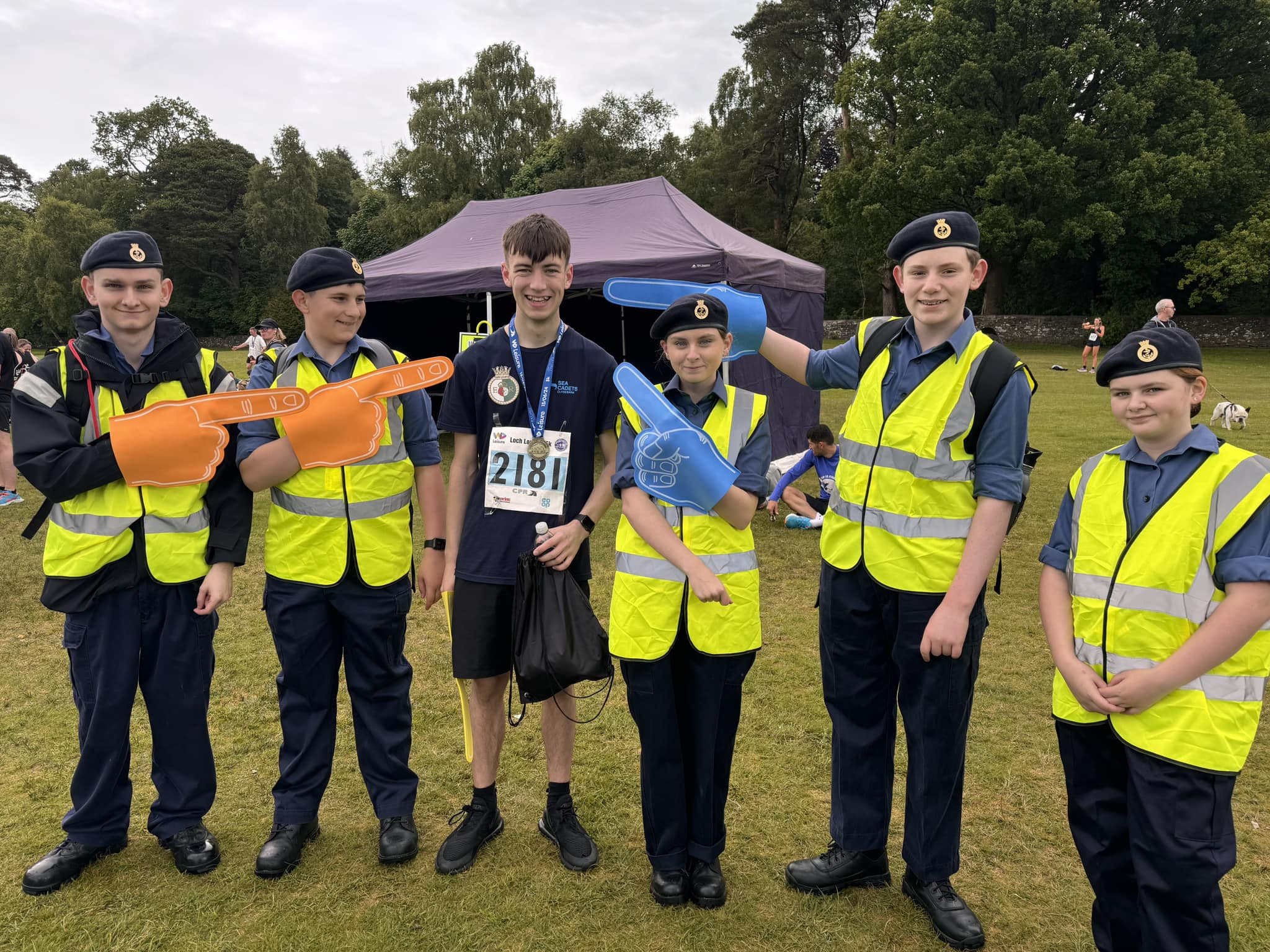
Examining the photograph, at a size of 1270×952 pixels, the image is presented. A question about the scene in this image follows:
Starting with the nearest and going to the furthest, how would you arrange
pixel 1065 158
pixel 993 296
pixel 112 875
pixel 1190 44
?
pixel 112 875 → pixel 1065 158 → pixel 1190 44 → pixel 993 296

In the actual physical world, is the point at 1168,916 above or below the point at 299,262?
below

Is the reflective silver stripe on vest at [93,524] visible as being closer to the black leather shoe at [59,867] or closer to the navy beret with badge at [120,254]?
the navy beret with badge at [120,254]

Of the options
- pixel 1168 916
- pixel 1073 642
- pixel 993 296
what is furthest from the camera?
pixel 993 296

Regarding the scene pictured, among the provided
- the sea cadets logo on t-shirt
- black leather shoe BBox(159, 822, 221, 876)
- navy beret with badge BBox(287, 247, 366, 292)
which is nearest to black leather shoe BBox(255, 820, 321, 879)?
black leather shoe BBox(159, 822, 221, 876)

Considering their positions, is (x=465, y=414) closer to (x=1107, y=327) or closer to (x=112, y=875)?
(x=112, y=875)

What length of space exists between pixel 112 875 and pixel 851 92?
3555 cm

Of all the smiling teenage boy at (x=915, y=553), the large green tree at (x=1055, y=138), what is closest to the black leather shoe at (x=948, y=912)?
the smiling teenage boy at (x=915, y=553)

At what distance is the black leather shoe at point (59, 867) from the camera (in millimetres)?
2342

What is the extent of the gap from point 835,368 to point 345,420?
1.53 metres

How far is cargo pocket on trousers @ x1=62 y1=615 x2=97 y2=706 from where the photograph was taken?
2334mm

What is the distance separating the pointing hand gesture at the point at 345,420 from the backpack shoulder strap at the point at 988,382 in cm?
152

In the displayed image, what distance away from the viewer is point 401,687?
258 centimetres

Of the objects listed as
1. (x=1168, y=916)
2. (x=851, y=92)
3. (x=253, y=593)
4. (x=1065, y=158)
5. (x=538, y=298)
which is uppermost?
(x=851, y=92)

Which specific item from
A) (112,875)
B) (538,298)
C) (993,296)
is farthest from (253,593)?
(993,296)
